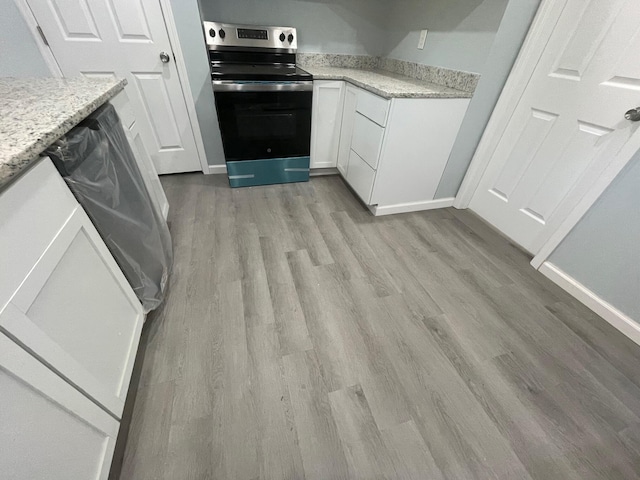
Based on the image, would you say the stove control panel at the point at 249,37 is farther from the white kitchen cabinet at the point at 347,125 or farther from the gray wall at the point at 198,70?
the white kitchen cabinet at the point at 347,125

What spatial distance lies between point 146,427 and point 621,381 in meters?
1.95

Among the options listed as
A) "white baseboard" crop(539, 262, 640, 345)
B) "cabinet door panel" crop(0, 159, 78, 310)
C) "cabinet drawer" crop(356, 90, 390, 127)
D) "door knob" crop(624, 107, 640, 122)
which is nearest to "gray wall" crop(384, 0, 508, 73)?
"cabinet drawer" crop(356, 90, 390, 127)

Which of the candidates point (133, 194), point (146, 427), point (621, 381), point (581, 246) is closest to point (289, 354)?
point (146, 427)

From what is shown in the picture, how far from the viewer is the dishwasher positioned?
0.80 metres

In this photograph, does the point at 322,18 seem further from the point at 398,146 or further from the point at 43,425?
the point at 43,425

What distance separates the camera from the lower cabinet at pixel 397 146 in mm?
1672

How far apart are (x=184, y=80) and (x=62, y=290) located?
6.45 feet

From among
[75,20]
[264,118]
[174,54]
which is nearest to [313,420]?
[264,118]

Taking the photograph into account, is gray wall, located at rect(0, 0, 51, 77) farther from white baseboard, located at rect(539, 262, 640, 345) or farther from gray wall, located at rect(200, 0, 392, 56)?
white baseboard, located at rect(539, 262, 640, 345)

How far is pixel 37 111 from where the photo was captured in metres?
0.80

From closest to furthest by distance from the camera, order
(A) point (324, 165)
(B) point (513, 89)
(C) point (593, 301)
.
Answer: (C) point (593, 301) → (B) point (513, 89) → (A) point (324, 165)

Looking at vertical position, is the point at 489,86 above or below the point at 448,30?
below

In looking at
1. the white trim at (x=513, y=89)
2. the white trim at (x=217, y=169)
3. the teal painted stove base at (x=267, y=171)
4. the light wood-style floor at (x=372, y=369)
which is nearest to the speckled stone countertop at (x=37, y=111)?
the light wood-style floor at (x=372, y=369)

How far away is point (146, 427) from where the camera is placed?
945 mm
